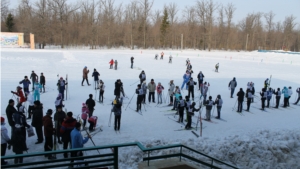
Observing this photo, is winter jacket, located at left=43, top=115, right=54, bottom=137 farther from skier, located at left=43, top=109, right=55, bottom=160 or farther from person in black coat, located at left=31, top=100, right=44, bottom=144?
person in black coat, located at left=31, top=100, right=44, bottom=144

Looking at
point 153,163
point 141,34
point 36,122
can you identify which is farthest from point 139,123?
point 141,34

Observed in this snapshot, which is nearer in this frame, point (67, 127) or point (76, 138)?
point (76, 138)

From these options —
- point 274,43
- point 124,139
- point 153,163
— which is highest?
point 274,43

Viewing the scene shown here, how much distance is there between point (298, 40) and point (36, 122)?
102 m

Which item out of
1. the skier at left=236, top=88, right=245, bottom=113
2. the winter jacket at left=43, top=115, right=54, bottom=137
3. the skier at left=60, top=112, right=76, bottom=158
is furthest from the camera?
the skier at left=236, top=88, right=245, bottom=113

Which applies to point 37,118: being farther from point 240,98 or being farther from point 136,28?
point 136,28

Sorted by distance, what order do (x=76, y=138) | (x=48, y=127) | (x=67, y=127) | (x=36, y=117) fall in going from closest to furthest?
1. (x=76, y=138)
2. (x=67, y=127)
3. (x=48, y=127)
4. (x=36, y=117)

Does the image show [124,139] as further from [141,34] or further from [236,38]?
[236,38]

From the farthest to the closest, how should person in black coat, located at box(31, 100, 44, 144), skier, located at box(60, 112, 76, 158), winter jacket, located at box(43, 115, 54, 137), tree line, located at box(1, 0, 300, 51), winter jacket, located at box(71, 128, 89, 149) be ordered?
tree line, located at box(1, 0, 300, 51) < person in black coat, located at box(31, 100, 44, 144) < winter jacket, located at box(43, 115, 54, 137) < skier, located at box(60, 112, 76, 158) < winter jacket, located at box(71, 128, 89, 149)

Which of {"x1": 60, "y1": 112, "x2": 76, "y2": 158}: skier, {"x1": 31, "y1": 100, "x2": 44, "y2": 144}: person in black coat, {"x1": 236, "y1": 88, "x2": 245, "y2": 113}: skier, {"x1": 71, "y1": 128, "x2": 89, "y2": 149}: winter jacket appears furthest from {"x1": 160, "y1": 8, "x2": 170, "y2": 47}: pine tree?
{"x1": 71, "y1": 128, "x2": 89, "y2": 149}: winter jacket

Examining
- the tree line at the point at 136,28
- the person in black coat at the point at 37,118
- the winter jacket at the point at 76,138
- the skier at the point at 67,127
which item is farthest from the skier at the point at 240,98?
the tree line at the point at 136,28

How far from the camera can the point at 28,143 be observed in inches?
329

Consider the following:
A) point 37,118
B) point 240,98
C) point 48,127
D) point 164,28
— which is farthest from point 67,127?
point 164,28

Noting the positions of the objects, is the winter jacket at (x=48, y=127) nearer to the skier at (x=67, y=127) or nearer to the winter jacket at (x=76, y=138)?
the skier at (x=67, y=127)
